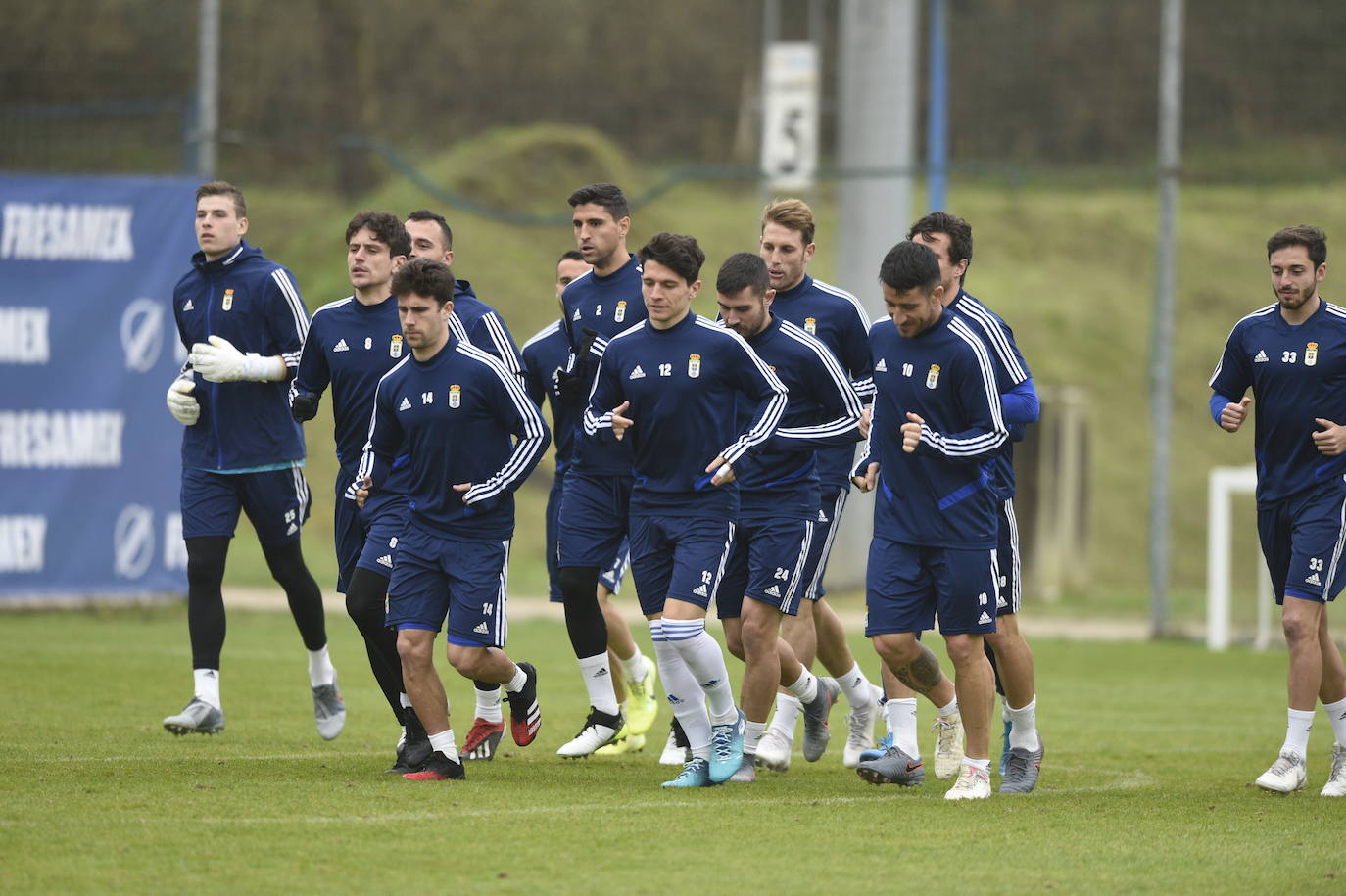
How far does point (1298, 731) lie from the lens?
26.2ft

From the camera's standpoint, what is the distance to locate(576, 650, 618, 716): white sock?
28.8ft

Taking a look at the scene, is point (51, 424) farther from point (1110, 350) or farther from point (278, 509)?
point (1110, 350)

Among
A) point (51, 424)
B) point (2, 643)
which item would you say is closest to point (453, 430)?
point (2, 643)

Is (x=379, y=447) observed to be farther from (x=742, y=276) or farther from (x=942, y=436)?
(x=942, y=436)

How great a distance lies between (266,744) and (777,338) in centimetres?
322

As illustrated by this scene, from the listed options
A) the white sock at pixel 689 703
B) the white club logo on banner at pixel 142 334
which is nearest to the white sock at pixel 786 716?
the white sock at pixel 689 703

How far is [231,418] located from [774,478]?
277 centimetres

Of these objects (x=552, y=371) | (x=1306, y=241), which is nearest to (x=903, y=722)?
(x=552, y=371)

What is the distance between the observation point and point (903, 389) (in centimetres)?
763

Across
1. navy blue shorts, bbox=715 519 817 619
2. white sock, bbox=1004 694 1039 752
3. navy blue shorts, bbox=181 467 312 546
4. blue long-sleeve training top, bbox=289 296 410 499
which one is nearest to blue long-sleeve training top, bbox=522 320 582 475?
blue long-sleeve training top, bbox=289 296 410 499

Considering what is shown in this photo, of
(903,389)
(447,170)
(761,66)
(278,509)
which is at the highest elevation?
(761,66)

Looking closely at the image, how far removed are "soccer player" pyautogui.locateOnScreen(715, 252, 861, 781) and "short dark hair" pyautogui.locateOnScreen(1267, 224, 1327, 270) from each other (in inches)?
78.3

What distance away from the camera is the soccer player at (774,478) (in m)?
8.09

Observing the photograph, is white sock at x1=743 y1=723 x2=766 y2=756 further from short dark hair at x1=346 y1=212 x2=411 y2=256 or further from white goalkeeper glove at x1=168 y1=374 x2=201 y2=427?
white goalkeeper glove at x1=168 y1=374 x2=201 y2=427
